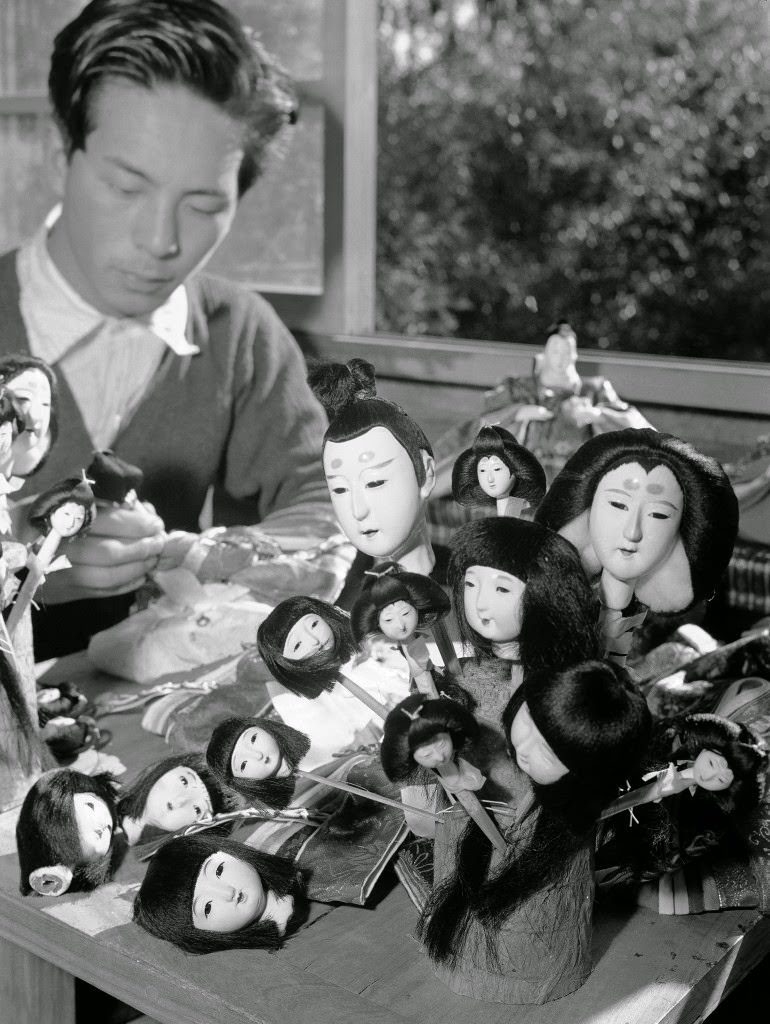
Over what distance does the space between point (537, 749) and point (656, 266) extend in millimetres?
3937

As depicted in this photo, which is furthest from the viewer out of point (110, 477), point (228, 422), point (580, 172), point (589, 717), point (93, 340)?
point (580, 172)

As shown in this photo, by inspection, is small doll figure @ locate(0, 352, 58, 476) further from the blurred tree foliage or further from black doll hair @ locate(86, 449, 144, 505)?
the blurred tree foliage

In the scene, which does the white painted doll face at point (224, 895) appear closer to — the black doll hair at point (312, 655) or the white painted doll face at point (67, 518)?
the black doll hair at point (312, 655)

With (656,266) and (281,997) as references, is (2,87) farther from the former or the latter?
(656,266)

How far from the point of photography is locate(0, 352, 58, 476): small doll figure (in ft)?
3.62

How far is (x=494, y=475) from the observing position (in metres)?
0.92

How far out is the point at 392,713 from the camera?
0.80 meters

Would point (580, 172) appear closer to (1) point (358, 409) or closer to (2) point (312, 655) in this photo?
(1) point (358, 409)

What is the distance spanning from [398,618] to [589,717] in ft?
0.55

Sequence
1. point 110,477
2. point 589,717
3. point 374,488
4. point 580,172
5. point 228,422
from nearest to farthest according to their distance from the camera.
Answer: point 589,717
point 374,488
point 110,477
point 228,422
point 580,172

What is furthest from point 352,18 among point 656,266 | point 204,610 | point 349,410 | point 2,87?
point 656,266

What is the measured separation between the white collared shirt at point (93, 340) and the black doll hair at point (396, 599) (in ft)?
2.50

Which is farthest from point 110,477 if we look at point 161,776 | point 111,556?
point 161,776

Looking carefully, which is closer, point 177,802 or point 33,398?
point 177,802
